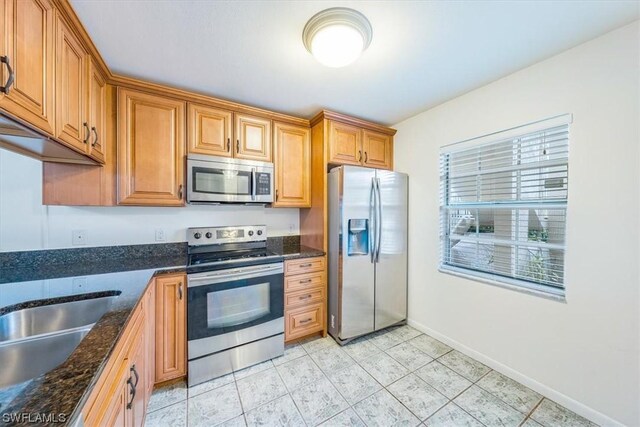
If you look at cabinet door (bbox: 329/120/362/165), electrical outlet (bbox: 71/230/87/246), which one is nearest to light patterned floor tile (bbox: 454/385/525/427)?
cabinet door (bbox: 329/120/362/165)

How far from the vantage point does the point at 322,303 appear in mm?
2467

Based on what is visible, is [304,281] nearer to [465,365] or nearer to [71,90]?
[465,365]

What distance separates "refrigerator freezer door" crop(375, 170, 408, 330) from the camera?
98.3 inches

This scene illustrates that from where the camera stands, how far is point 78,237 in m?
1.94

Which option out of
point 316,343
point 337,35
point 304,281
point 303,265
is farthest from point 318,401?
point 337,35

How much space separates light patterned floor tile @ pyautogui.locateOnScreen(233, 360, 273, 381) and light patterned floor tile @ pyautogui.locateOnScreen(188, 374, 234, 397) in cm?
5

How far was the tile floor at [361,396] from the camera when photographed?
153cm

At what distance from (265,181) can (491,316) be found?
231 cm

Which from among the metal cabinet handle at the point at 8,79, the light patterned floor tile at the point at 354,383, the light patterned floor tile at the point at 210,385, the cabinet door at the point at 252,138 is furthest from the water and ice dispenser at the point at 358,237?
the metal cabinet handle at the point at 8,79

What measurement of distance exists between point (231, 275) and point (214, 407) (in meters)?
0.86

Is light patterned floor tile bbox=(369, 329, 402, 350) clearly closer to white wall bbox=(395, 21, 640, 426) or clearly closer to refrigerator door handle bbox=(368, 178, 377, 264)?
white wall bbox=(395, 21, 640, 426)

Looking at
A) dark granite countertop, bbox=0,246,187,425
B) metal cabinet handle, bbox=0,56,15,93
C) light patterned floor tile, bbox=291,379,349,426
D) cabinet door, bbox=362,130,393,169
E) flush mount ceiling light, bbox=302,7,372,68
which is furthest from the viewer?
cabinet door, bbox=362,130,393,169

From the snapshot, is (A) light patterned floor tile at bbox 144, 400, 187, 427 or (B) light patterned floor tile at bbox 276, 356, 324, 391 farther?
(B) light patterned floor tile at bbox 276, 356, 324, 391

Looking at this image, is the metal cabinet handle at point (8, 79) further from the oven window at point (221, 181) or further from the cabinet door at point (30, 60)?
the oven window at point (221, 181)
